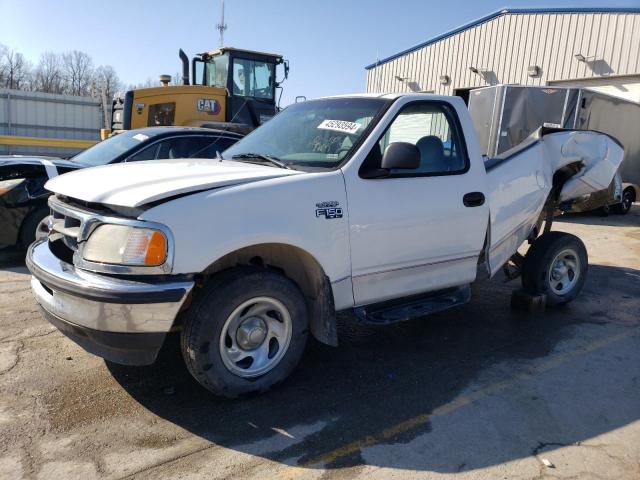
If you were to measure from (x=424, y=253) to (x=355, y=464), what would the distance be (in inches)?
71.1

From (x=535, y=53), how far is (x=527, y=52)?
295 millimetres

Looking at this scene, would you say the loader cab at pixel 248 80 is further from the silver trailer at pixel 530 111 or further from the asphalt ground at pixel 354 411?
the asphalt ground at pixel 354 411

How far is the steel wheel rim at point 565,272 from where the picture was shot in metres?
5.97

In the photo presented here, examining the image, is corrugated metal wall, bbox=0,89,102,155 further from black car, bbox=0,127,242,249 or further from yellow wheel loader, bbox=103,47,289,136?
black car, bbox=0,127,242,249

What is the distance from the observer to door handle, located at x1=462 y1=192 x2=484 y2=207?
4.40m

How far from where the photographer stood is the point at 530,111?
1275 cm

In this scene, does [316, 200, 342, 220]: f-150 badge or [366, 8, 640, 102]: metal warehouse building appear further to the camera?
[366, 8, 640, 102]: metal warehouse building

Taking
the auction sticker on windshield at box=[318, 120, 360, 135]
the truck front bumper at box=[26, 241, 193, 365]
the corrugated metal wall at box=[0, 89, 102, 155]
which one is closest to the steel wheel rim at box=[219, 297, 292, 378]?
the truck front bumper at box=[26, 241, 193, 365]

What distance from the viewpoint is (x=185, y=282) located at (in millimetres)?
3078

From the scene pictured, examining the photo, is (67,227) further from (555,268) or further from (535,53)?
(535,53)

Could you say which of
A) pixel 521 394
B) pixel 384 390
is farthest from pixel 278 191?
pixel 521 394

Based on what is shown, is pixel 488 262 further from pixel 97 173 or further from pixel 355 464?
pixel 97 173

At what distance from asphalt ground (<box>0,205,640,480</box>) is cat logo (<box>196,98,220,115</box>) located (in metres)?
8.09

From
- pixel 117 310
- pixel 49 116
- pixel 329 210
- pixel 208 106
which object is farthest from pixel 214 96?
pixel 49 116
